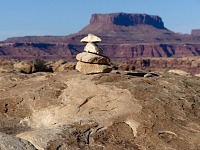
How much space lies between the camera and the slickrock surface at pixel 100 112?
14.6 m

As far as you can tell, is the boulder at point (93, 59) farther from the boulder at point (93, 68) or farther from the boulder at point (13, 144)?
the boulder at point (13, 144)

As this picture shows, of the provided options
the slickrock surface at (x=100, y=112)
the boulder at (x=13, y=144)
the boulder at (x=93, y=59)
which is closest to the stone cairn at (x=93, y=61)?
the boulder at (x=93, y=59)

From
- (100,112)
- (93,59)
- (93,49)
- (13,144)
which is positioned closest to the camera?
(13,144)

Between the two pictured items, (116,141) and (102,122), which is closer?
(116,141)

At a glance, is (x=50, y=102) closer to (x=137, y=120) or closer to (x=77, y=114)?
(x=77, y=114)

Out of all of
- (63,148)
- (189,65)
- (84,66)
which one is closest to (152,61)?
(189,65)

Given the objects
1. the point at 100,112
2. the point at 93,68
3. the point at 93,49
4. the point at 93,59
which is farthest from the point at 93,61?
→ the point at 100,112

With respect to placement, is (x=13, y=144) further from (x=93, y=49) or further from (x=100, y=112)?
(x=93, y=49)

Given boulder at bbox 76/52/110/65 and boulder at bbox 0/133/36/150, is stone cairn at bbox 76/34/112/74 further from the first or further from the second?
boulder at bbox 0/133/36/150

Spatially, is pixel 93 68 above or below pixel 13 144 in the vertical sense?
above

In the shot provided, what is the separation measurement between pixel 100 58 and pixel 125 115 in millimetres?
6074

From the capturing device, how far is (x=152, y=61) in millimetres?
142000

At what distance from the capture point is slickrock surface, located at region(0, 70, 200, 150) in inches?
574

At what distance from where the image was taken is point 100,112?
17375 millimetres
